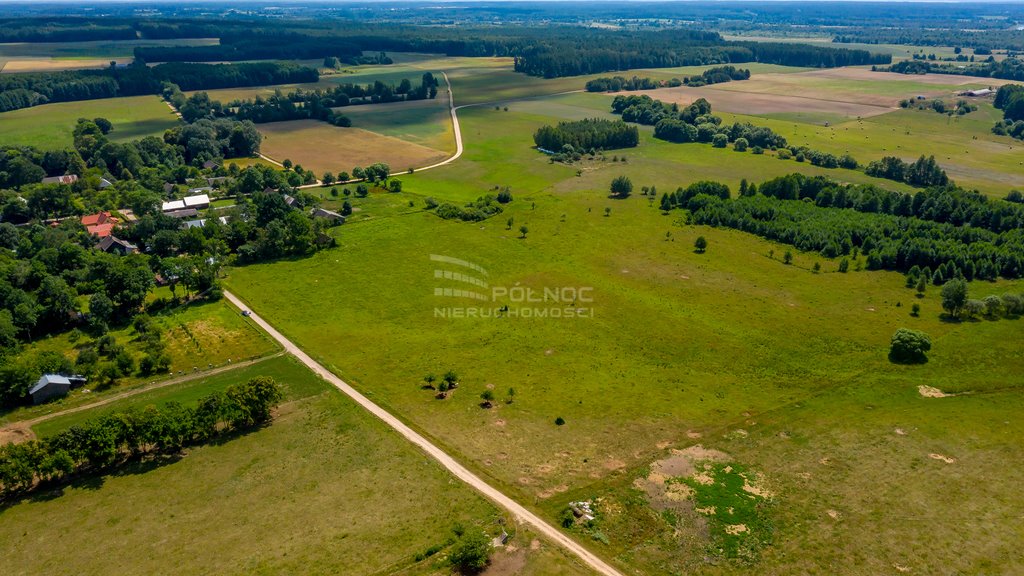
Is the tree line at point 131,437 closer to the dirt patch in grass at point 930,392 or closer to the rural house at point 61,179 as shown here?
the dirt patch in grass at point 930,392

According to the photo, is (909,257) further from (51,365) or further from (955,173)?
(51,365)

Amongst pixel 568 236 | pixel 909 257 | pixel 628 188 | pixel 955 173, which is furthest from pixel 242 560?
pixel 955 173

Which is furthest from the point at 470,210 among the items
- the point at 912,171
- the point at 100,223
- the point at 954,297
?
the point at 912,171

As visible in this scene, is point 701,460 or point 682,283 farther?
point 682,283

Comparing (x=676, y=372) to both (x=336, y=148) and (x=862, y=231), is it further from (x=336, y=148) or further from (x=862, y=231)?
(x=336, y=148)

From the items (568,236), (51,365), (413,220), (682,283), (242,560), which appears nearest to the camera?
(242,560)

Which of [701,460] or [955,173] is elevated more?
[955,173]

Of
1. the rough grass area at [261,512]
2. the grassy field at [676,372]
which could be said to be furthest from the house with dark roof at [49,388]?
the grassy field at [676,372]
